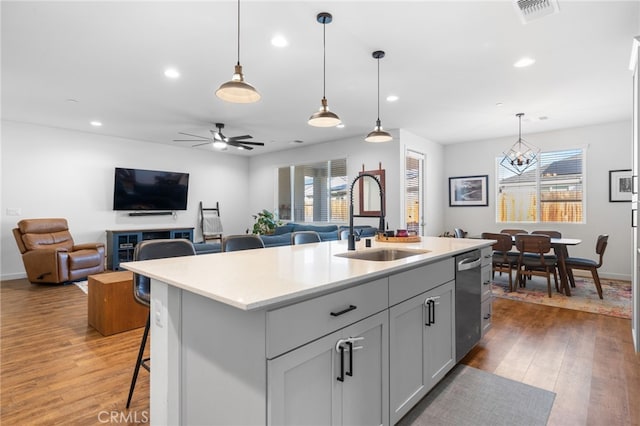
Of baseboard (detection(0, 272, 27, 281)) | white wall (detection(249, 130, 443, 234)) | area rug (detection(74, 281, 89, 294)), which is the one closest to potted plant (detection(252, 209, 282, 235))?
white wall (detection(249, 130, 443, 234))

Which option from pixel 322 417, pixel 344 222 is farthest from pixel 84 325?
pixel 344 222

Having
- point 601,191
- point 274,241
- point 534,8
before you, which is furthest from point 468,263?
point 601,191

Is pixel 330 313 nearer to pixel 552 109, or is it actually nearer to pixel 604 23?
pixel 604 23

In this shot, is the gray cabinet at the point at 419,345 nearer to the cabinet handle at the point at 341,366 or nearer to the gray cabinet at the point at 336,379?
the gray cabinet at the point at 336,379

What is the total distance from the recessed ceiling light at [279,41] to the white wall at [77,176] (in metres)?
5.40

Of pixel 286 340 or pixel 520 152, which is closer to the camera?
pixel 286 340

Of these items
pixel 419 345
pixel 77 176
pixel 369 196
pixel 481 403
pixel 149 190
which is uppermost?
pixel 77 176

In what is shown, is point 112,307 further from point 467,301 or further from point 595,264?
point 595,264

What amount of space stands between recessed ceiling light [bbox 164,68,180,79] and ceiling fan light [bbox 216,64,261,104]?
173 cm

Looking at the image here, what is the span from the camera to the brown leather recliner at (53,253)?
16.7 ft

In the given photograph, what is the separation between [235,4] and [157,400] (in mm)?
2581

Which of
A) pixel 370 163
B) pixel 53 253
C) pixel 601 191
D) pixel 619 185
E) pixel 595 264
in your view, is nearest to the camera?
pixel 595 264

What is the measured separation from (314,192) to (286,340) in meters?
6.63

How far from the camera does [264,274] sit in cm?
152
